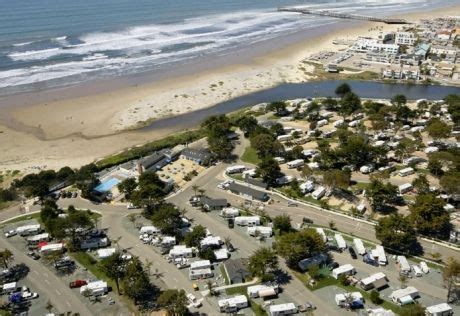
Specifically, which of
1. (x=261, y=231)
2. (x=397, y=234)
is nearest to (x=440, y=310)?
(x=397, y=234)

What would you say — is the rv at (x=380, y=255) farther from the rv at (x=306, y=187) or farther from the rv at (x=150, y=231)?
the rv at (x=150, y=231)

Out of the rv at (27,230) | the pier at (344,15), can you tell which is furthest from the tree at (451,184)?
the pier at (344,15)

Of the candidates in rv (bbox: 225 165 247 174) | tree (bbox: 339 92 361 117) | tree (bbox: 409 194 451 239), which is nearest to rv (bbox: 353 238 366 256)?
tree (bbox: 409 194 451 239)

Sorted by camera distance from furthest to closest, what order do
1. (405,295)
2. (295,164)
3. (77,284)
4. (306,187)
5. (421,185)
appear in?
(295,164) < (306,187) < (421,185) < (77,284) < (405,295)

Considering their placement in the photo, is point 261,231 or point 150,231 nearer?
point 261,231

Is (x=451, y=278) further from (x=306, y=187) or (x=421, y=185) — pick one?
(x=306, y=187)
